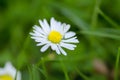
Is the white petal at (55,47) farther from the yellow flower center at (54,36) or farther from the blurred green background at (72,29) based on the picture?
the blurred green background at (72,29)

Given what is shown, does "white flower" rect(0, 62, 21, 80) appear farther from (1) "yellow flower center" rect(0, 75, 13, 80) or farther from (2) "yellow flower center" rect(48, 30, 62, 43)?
(2) "yellow flower center" rect(48, 30, 62, 43)

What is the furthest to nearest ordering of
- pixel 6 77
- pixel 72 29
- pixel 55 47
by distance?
pixel 72 29, pixel 6 77, pixel 55 47

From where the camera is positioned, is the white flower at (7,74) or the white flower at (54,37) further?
the white flower at (7,74)

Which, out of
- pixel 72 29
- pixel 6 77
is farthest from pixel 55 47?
pixel 72 29

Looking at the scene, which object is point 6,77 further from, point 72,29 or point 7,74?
point 72,29

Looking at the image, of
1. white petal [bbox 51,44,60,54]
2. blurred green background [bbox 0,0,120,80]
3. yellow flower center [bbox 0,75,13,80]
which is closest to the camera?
white petal [bbox 51,44,60,54]

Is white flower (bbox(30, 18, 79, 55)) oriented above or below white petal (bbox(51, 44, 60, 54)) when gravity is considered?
above

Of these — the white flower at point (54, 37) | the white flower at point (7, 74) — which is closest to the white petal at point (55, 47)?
the white flower at point (54, 37)

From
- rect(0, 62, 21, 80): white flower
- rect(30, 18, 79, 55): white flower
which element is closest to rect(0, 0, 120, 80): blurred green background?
rect(0, 62, 21, 80): white flower
